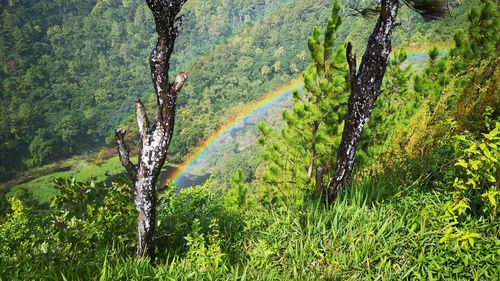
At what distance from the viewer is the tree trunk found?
338cm

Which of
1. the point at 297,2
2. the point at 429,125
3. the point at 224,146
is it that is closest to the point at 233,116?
the point at 224,146

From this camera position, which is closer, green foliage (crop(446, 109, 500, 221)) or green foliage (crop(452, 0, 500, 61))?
green foliage (crop(446, 109, 500, 221))

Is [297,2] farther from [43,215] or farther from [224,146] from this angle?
[43,215]

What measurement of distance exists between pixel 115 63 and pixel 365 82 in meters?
142

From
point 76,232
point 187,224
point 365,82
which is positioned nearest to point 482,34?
point 365,82

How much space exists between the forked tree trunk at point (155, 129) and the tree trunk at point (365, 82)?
1.69m

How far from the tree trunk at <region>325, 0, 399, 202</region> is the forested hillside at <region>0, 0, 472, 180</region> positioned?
200 feet

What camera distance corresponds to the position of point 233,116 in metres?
102

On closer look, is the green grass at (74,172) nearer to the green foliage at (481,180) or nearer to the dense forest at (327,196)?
the dense forest at (327,196)

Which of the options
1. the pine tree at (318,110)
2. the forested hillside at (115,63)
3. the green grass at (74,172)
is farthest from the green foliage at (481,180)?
the green grass at (74,172)

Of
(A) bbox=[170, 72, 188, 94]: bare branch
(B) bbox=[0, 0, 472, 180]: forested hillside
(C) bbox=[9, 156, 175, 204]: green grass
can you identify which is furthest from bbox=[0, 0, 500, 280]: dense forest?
(C) bbox=[9, 156, 175, 204]: green grass

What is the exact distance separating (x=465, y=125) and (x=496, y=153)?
190 centimetres

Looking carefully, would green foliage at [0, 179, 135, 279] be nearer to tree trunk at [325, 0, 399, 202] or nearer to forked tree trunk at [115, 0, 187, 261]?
forked tree trunk at [115, 0, 187, 261]

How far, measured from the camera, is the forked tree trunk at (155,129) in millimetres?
2711
